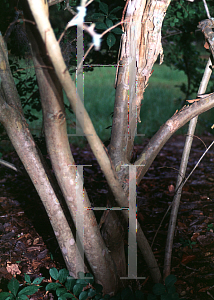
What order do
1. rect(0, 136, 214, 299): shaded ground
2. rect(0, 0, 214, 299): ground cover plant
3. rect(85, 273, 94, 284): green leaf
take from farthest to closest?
rect(0, 136, 214, 299): shaded ground, rect(85, 273, 94, 284): green leaf, rect(0, 0, 214, 299): ground cover plant

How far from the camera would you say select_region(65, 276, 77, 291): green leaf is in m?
1.52

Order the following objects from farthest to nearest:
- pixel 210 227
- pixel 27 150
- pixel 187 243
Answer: pixel 210 227, pixel 187 243, pixel 27 150

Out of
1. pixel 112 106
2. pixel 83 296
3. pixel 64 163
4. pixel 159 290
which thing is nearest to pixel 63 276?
pixel 83 296

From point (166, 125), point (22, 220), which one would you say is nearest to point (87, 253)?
point (166, 125)

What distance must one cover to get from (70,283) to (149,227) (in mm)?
1043

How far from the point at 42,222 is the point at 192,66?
3668 millimetres

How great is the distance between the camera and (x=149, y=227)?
95.1 inches

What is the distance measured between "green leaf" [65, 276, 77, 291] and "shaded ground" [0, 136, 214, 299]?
25 cm

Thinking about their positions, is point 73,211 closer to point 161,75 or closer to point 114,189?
point 114,189

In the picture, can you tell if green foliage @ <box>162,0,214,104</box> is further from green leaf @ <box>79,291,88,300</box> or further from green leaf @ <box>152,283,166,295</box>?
green leaf @ <box>79,291,88,300</box>

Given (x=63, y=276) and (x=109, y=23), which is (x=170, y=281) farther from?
(x=109, y=23)

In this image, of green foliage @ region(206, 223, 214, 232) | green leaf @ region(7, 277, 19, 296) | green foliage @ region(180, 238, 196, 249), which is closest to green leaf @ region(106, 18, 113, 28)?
green leaf @ region(7, 277, 19, 296)

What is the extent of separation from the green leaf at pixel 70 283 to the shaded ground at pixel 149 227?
25 centimetres

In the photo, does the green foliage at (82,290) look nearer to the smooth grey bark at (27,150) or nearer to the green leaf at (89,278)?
the green leaf at (89,278)
